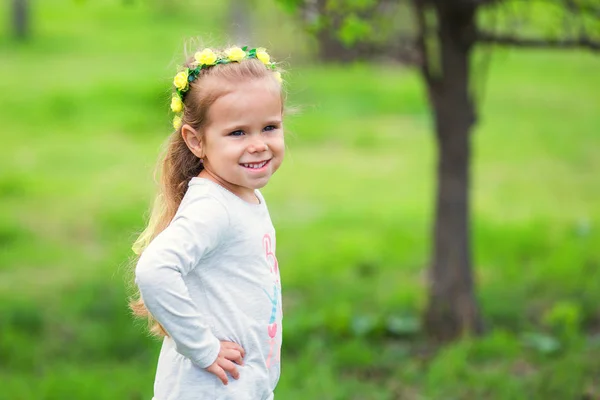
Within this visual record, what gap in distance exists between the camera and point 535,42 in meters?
5.21

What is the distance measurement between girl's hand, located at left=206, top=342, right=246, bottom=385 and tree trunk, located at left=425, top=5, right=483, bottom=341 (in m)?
3.28

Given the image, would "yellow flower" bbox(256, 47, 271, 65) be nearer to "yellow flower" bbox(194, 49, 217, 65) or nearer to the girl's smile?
"yellow flower" bbox(194, 49, 217, 65)

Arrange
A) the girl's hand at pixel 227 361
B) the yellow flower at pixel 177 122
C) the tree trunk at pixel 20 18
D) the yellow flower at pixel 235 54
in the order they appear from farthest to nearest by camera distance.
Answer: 1. the tree trunk at pixel 20 18
2. the yellow flower at pixel 177 122
3. the yellow flower at pixel 235 54
4. the girl's hand at pixel 227 361

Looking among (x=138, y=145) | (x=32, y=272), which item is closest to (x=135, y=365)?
(x=32, y=272)

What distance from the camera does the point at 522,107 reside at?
47.8 ft

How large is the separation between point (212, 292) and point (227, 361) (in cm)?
18

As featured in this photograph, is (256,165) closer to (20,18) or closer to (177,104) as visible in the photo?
(177,104)

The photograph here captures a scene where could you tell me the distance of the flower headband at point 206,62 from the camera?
250 centimetres

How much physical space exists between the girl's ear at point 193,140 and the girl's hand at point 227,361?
1.71 ft

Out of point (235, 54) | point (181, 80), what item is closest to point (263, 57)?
point (235, 54)

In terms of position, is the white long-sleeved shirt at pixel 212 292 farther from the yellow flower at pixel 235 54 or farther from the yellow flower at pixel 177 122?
the yellow flower at pixel 235 54

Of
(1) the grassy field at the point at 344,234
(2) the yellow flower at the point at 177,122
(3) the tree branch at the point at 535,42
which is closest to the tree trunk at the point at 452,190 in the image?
(3) the tree branch at the point at 535,42

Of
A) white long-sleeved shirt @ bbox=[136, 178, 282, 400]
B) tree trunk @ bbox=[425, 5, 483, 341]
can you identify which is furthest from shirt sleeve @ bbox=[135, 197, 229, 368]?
A: tree trunk @ bbox=[425, 5, 483, 341]

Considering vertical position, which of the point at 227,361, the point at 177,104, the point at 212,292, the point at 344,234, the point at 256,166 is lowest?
the point at 344,234
